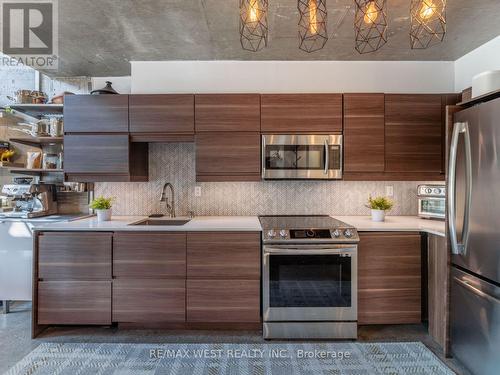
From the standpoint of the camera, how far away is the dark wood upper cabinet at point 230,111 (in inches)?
109

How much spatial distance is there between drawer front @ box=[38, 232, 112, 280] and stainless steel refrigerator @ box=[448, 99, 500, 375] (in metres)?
2.74

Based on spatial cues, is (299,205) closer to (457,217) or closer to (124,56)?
(457,217)

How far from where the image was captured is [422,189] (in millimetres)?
2895

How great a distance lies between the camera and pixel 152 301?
2.44 meters

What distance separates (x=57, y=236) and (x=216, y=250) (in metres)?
1.38

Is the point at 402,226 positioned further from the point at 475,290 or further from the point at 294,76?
the point at 294,76

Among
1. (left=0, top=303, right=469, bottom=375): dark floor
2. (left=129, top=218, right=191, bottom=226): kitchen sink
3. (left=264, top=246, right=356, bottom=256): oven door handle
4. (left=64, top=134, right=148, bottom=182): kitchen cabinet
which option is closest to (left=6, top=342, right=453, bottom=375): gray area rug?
(left=0, top=303, right=469, bottom=375): dark floor

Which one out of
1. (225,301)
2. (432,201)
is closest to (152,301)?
(225,301)

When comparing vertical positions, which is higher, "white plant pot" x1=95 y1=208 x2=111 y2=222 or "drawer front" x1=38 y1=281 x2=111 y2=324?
"white plant pot" x1=95 y1=208 x2=111 y2=222

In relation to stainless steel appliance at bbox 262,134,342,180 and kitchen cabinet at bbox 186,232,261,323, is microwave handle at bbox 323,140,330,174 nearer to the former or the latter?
stainless steel appliance at bbox 262,134,342,180

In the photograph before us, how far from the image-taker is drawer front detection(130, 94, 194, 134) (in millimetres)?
2770

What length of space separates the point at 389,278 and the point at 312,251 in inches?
29.2

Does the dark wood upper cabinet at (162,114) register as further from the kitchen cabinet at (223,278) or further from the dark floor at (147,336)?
the dark floor at (147,336)

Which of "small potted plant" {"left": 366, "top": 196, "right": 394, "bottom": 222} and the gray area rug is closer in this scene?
Result: the gray area rug
